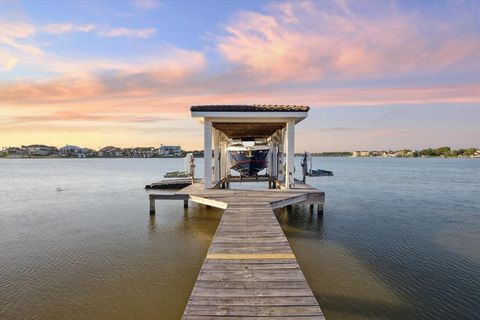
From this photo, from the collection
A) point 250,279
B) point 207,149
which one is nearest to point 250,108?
point 207,149

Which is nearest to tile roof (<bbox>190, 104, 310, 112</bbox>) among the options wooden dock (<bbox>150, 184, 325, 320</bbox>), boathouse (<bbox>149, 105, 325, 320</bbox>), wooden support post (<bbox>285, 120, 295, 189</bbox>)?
wooden support post (<bbox>285, 120, 295, 189</bbox>)

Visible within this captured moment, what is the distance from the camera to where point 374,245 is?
1108 centimetres

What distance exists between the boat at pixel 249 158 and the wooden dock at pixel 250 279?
44.6 feet

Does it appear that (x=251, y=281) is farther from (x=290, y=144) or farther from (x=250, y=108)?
(x=290, y=144)

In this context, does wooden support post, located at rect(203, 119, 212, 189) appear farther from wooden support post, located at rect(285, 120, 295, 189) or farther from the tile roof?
wooden support post, located at rect(285, 120, 295, 189)

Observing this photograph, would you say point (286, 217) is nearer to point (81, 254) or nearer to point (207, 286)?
point (81, 254)

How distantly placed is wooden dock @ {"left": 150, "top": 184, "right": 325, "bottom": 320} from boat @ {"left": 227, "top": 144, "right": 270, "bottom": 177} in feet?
44.6

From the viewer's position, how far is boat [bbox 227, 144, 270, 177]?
2258 centimetres

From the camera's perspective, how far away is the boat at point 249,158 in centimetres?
2258

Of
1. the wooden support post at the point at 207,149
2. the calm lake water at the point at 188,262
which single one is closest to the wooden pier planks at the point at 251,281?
the calm lake water at the point at 188,262

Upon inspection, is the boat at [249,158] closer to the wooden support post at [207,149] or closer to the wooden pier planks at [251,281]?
the wooden support post at [207,149]

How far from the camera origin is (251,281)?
4.87m

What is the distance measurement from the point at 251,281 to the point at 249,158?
17888 mm

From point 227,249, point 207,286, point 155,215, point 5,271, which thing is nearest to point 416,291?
point 227,249
